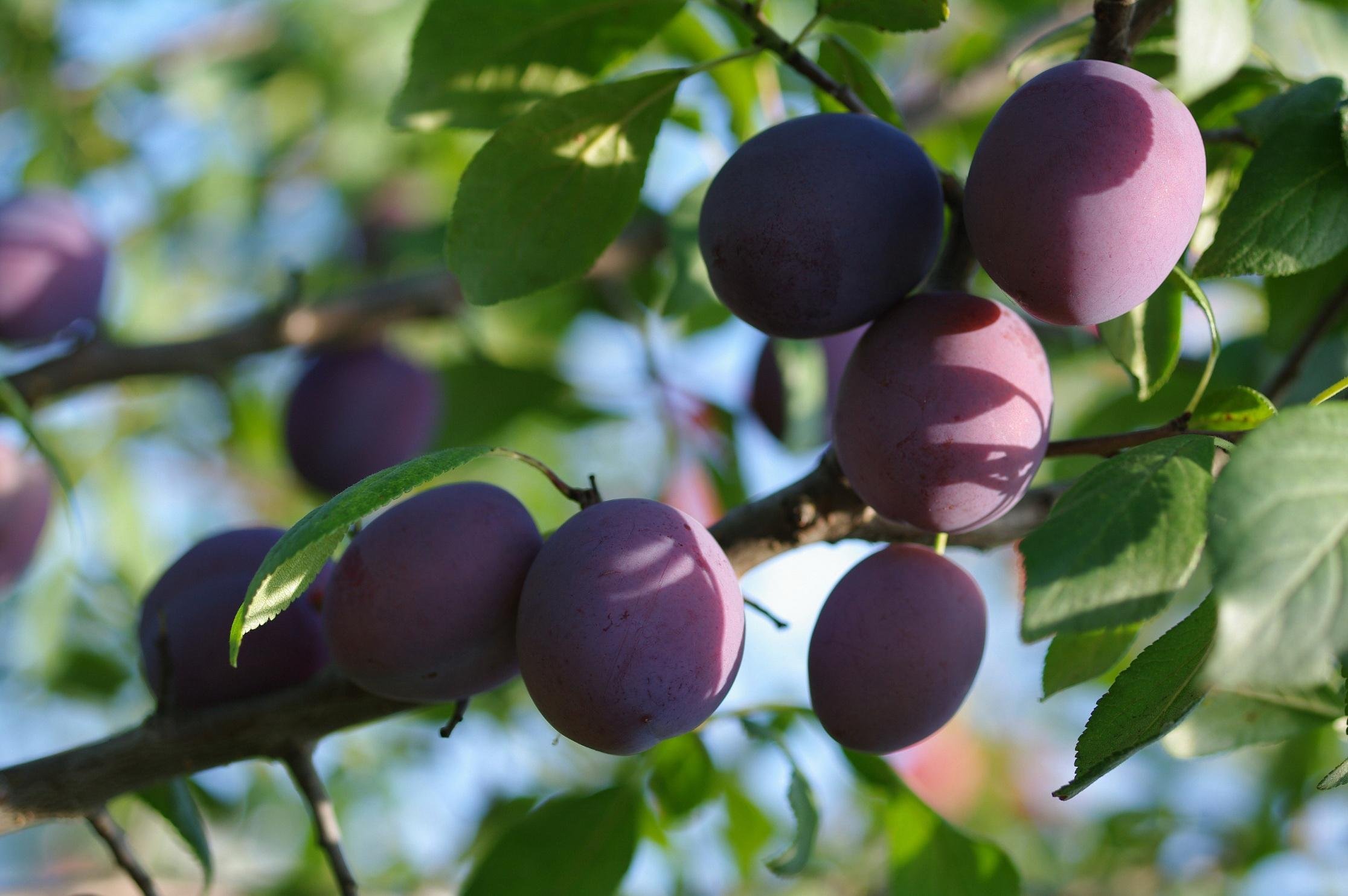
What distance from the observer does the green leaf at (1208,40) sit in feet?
1.83

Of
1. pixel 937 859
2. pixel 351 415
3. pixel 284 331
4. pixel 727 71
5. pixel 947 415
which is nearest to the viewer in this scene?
pixel 947 415

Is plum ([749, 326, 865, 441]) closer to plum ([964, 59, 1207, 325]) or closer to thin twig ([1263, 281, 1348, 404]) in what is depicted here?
thin twig ([1263, 281, 1348, 404])

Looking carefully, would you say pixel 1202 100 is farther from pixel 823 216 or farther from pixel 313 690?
pixel 313 690

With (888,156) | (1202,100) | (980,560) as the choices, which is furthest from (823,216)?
(980,560)

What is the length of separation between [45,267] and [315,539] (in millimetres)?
1324

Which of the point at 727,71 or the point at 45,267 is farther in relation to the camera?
the point at 45,267

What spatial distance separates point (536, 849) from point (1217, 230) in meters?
0.81

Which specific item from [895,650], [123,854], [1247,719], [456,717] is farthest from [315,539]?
[1247,719]

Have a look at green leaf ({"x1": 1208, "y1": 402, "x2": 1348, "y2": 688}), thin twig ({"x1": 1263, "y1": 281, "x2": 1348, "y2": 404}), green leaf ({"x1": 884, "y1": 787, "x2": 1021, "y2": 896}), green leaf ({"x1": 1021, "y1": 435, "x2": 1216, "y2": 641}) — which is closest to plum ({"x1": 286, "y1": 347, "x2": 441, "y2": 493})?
green leaf ({"x1": 884, "y1": 787, "x2": 1021, "y2": 896})

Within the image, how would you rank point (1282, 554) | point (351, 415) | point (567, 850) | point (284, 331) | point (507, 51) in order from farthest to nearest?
point (351, 415)
point (284, 331)
point (567, 850)
point (507, 51)
point (1282, 554)

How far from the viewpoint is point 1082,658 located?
2.49 ft

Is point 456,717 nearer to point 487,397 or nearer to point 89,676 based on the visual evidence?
point 487,397

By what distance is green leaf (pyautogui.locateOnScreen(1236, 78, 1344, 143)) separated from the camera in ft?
2.38

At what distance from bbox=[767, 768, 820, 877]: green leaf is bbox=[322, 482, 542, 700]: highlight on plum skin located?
23 centimetres
